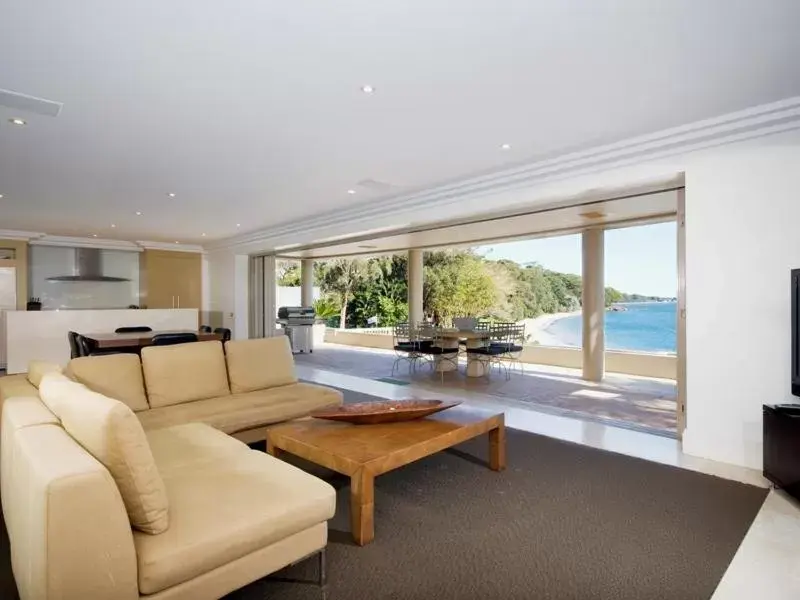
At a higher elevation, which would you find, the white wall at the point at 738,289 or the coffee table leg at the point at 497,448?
the white wall at the point at 738,289

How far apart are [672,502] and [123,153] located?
16.8 ft

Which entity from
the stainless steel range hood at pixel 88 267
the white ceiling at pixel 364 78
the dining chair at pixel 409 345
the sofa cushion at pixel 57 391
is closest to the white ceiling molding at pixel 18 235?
the stainless steel range hood at pixel 88 267

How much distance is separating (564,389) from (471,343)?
1.63m

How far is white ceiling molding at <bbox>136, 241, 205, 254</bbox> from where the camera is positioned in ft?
33.0

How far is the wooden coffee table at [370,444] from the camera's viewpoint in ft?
7.58

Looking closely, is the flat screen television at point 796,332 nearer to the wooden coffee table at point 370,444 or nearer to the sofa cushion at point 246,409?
the wooden coffee table at point 370,444

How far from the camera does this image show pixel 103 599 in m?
1.40

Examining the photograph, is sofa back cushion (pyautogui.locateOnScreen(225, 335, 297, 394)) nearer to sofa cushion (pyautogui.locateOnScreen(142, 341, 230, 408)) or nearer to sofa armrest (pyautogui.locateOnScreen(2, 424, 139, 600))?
sofa cushion (pyautogui.locateOnScreen(142, 341, 230, 408))

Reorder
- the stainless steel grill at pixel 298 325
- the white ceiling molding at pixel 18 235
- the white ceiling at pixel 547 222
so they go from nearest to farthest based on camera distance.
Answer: the white ceiling at pixel 547 222 < the white ceiling molding at pixel 18 235 < the stainless steel grill at pixel 298 325

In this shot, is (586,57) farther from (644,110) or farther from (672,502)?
(672,502)

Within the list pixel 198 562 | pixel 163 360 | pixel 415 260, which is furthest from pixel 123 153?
pixel 415 260

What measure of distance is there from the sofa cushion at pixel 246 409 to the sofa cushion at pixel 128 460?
1.63 m

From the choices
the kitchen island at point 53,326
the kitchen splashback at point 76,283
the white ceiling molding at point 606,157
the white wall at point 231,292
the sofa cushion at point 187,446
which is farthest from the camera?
the white wall at point 231,292

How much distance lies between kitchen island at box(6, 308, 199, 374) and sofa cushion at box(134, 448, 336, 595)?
721 cm
